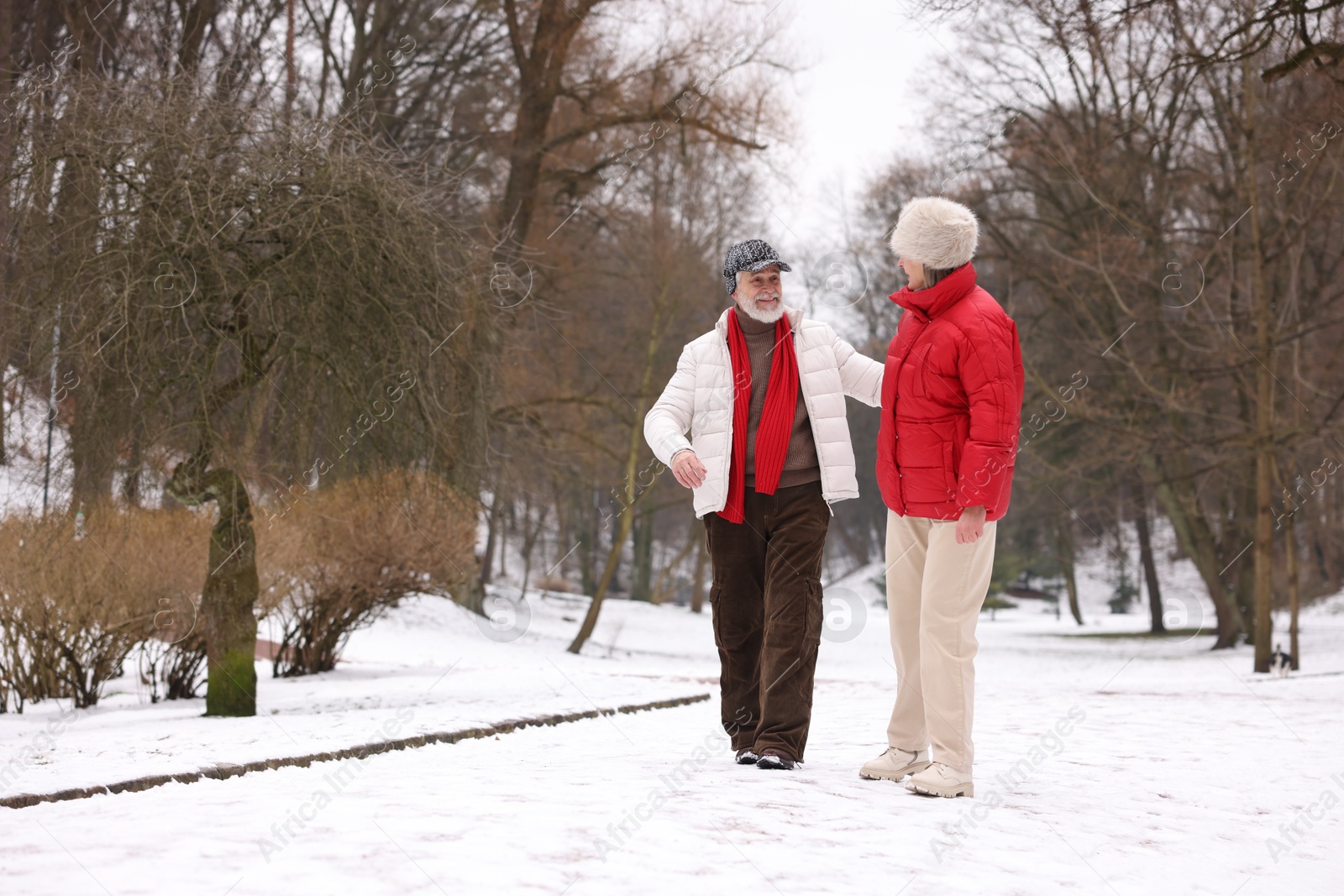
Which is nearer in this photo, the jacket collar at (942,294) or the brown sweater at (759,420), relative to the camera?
the jacket collar at (942,294)

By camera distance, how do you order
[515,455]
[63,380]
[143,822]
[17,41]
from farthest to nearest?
1. [515,455]
2. [17,41]
3. [63,380]
4. [143,822]

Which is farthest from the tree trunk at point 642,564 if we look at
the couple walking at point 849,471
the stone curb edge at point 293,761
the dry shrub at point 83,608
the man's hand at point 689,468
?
the man's hand at point 689,468

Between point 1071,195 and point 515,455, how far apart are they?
43.0 feet

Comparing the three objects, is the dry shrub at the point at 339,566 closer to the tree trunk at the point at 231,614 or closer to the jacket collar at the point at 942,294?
the tree trunk at the point at 231,614

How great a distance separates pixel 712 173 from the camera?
2452 cm

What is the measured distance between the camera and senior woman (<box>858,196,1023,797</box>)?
15.0 ft

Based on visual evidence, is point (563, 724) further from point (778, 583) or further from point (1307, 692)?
point (1307, 692)

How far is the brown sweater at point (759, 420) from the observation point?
5305mm

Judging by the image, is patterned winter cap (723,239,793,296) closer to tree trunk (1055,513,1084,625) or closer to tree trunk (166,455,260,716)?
tree trunk (166,455,260,716)

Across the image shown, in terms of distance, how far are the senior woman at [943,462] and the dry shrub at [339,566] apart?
7731mm

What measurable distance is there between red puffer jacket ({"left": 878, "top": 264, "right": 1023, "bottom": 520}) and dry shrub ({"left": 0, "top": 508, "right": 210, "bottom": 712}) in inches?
286

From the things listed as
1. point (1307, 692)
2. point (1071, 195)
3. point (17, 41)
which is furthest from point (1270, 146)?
point (17, 41)

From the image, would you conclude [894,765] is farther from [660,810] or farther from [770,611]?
[660,810]

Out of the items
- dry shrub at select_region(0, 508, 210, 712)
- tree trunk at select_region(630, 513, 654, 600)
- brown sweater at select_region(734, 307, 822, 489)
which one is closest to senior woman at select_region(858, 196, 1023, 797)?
brown sweater at select_region(734, 307, 822, 489)
